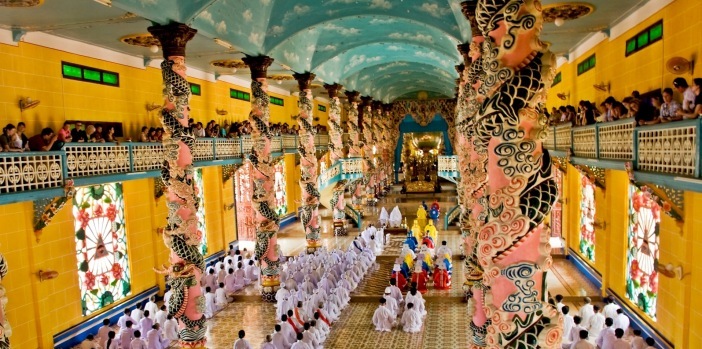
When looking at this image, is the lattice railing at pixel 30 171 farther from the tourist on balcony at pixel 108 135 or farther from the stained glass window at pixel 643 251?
the stained glass window at pixel 643 251

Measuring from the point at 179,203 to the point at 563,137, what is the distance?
34.1 feet

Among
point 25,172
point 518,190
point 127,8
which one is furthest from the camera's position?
point 127,8

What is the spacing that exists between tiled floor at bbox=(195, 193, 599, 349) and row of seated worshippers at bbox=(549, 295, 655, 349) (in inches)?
79.7

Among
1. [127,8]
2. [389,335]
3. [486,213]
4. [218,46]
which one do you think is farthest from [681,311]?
[218,46]

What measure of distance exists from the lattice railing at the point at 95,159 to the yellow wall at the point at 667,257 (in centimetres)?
1141

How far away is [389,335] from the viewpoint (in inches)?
481

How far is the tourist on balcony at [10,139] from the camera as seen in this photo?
32.0ft

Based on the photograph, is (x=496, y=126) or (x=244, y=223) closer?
(x=496, y=126)

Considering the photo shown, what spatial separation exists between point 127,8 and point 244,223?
13868 mm

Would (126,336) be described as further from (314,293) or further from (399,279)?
(399,279)

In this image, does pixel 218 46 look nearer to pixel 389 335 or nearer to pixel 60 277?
pixel 60 277

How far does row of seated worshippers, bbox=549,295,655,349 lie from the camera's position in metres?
9.41

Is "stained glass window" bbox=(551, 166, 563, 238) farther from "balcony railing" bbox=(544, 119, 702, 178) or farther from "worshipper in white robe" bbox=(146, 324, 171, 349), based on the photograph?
"worshipper in white robe" bbox=(146, 324, 171, 349)

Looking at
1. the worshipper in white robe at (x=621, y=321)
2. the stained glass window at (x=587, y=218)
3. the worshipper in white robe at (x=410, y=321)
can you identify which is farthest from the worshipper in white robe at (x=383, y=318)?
the stained glass window at (x=587, y=218)
